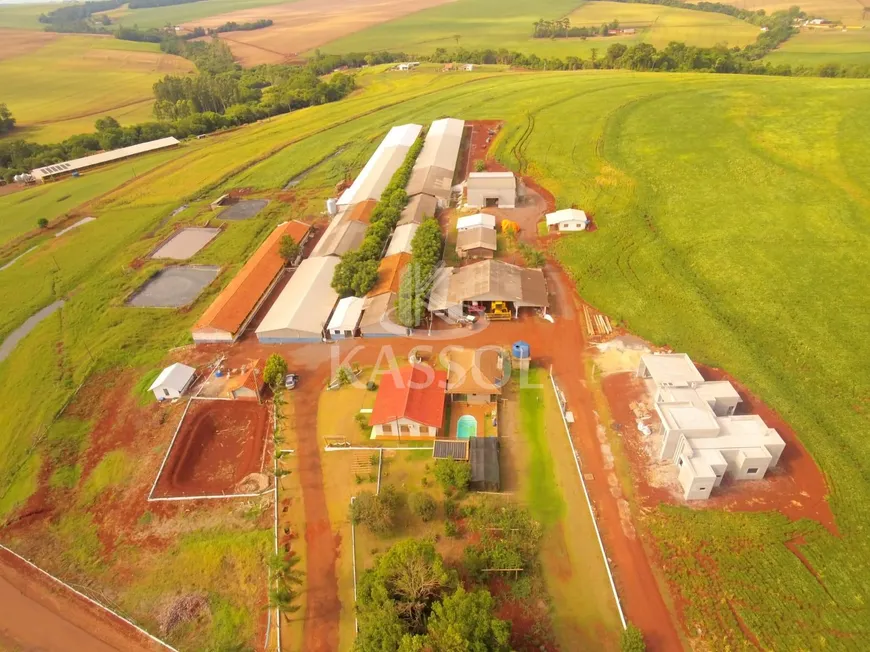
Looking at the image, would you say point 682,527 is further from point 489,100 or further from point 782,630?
point 489,100

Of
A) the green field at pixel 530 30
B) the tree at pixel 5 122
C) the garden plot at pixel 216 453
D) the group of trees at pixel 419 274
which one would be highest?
the green field at pixel 530 30

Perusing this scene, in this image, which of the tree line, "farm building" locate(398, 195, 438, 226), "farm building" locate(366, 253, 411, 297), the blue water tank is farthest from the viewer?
the tree line

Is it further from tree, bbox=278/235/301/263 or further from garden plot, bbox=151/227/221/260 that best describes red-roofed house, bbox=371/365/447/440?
garden plot, bbox=151/227/221/260

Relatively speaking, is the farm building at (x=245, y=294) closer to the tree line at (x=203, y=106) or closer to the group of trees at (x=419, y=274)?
the group of trees at (x=419, y=274)

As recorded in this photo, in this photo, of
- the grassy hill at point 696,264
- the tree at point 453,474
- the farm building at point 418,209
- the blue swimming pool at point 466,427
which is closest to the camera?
the grassy hill at point 696,264

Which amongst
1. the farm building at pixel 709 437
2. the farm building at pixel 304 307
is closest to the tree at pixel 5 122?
the farm building at pixel 304 307

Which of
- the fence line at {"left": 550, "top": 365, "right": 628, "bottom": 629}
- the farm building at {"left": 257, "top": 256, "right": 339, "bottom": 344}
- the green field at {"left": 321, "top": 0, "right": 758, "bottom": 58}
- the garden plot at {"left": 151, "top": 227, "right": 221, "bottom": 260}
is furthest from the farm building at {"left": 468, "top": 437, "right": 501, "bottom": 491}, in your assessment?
the green field at {"left": 321, "top": 0, "right": 758, "bottom": 58}
